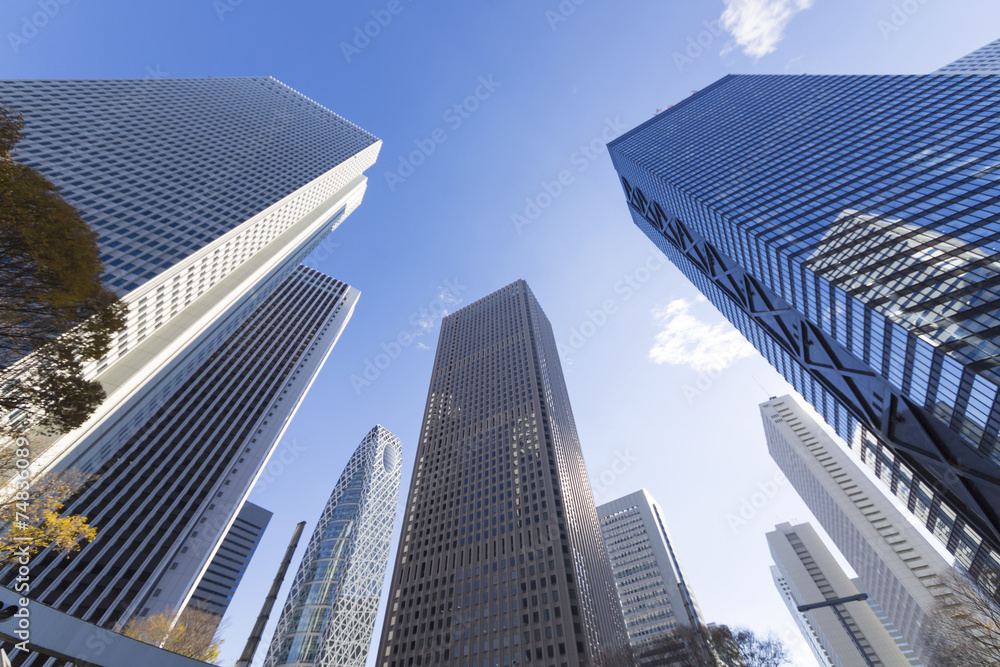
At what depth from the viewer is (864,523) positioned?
120 m

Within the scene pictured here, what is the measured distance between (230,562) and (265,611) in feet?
445

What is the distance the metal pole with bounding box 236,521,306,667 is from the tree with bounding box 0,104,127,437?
41.2 feet

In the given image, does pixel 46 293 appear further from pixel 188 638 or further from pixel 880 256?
pixel 880 256

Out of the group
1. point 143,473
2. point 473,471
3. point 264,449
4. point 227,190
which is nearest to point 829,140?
point 473,471

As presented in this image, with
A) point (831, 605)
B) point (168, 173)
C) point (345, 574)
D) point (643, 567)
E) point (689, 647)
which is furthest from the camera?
point (831, 605)

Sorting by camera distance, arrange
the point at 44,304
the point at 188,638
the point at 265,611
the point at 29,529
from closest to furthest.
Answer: the point at 44,304, the point at 29,529, the point at 265,611, the point at 188,638

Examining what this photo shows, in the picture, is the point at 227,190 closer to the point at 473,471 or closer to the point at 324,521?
the point at 473,471

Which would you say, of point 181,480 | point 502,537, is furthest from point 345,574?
point 502,537

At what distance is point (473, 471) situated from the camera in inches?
3521

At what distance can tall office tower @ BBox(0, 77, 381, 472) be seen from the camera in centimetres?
4744

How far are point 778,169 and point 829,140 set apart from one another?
8.78m

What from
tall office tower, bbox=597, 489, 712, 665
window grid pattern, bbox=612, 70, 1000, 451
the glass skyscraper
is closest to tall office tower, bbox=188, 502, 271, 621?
the glass skyscraper

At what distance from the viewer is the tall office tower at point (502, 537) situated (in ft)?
202

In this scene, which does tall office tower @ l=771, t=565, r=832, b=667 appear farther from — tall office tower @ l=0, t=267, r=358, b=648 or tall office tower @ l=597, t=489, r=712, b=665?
tall office tower @ l=0, t=267, r=358, b=648
